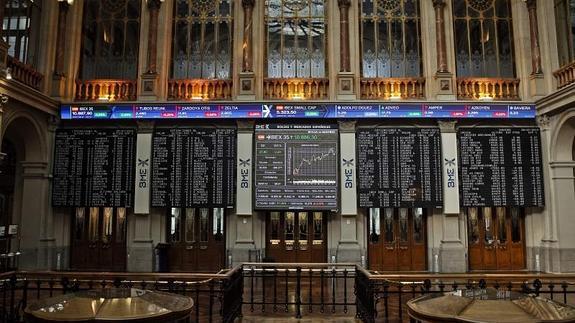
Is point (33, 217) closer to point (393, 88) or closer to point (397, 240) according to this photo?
point (397, 240)

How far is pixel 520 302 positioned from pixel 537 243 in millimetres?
10568

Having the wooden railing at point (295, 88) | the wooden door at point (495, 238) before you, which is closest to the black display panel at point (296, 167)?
the wooden railing at point (295, 88)

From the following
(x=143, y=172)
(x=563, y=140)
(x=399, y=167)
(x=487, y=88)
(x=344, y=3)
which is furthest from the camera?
(x=344, y=3)

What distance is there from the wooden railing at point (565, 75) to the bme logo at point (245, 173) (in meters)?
8.37

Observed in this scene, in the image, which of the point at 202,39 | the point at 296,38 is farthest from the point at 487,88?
the point at 202,39

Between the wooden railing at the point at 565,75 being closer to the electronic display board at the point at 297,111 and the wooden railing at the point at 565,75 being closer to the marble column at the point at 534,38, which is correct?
the marble column at the point at 534,38

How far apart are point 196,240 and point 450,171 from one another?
7.19 meters

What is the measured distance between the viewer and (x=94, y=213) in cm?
1334

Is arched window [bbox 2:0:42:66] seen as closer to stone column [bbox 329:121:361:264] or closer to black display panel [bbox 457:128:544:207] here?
stone column [bbox 329:121:361:264]

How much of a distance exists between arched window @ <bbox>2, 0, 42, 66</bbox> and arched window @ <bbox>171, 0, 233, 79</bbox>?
3.70 m

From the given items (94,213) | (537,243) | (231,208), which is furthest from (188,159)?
(537,243)

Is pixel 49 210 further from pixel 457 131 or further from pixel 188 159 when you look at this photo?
pixel 457 131

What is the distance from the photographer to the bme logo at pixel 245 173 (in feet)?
41.2

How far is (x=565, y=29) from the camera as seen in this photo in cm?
1244
